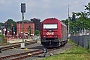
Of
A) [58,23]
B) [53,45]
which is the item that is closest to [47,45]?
[53,45]

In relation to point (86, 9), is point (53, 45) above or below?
below

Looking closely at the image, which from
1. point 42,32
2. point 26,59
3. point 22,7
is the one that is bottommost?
point 26,59

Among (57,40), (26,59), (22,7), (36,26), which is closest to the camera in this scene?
(26,59)

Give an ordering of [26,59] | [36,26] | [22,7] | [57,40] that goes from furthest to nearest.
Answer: [36,26]
[22,7]
[57,40]
[26,59]

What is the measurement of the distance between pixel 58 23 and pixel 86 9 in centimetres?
1369

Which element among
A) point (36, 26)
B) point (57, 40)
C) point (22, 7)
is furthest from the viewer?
point (36, 26)

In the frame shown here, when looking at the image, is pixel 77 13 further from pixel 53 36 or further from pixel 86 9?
pixel 53 36

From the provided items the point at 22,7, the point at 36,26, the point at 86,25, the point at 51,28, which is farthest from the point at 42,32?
the point at 36,26

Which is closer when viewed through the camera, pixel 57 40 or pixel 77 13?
pixel 77 13

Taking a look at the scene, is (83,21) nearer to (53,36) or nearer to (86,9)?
(86,9)

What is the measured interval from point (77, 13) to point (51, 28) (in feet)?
44.2

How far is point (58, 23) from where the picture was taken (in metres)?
34.8

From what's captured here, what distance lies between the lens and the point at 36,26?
6678 inches

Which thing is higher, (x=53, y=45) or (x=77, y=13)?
(x=77, y=13)
